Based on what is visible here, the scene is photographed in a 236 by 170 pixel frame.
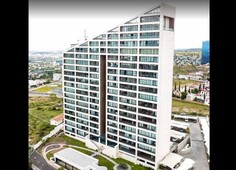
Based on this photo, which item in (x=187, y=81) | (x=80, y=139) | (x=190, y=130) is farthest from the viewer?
(x=187, y=81)

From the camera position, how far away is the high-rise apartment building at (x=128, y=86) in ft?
14.7

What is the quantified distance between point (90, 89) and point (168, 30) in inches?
81.1

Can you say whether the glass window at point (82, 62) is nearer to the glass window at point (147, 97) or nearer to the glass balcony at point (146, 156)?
the glass window at point (147, 97)

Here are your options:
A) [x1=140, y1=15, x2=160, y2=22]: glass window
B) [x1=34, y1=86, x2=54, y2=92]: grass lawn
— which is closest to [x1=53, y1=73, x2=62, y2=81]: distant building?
[x1=34, y1=86, x2=54, y2=92]: grass lawn

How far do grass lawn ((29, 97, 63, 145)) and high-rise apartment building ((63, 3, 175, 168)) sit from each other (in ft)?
3.60

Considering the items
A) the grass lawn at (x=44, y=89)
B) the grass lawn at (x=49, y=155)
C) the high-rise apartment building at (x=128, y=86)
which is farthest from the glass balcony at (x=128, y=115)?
the grass lawn at (x=44, y=89)

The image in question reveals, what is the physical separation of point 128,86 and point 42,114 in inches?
125

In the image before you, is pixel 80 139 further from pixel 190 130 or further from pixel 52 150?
pixel 190 130

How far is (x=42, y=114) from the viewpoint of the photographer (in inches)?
276

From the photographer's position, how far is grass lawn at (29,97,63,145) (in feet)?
20.8

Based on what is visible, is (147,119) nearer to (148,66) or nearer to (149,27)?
(148,66)

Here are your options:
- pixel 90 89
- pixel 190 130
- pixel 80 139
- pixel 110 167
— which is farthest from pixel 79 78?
pixel 190 130
